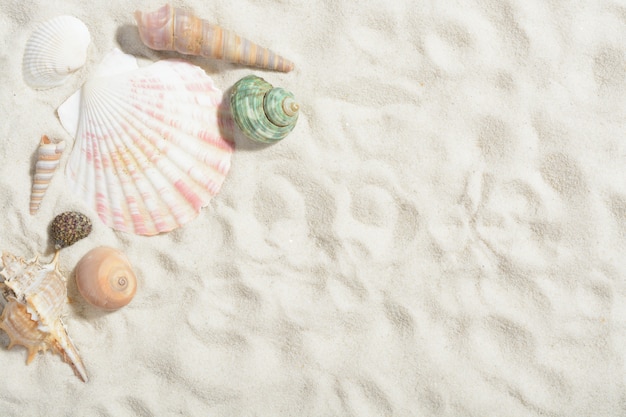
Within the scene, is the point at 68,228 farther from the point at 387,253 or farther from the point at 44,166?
the point at 387,253

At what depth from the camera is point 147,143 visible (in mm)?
2371

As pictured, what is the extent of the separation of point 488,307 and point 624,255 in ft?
2.07

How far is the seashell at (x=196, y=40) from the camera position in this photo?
2.27m

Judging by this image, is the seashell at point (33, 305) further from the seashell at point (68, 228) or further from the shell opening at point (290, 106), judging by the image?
the shell opening at point (290, 106)

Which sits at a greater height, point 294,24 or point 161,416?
point 294,24

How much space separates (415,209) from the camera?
96.3 inches

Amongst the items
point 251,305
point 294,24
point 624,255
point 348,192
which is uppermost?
point 294,24

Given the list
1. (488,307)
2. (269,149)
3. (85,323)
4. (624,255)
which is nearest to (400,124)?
(269,149)

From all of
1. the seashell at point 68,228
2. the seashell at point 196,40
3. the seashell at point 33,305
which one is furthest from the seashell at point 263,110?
the seashell at point 33,305

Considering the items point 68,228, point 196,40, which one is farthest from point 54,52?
point 68,228

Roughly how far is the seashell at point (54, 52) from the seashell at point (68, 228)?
1.84 feet

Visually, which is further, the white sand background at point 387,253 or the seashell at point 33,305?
the white sand background at point 387,253

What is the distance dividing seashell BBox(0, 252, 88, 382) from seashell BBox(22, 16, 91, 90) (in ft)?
2.46

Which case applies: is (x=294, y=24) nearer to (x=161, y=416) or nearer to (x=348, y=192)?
(x=348, y=192)
